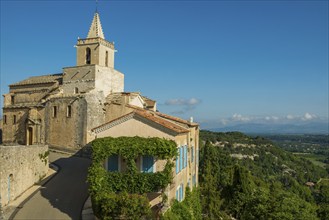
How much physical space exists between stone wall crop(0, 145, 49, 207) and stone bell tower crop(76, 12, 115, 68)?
1659cm

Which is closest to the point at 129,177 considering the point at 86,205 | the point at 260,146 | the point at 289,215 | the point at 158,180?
the point at 158,180

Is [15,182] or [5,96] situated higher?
[5,96]

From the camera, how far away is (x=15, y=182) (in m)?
21.9

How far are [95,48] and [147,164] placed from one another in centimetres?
2567

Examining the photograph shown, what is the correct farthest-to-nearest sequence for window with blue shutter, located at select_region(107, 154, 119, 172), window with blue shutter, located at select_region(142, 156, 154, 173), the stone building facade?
the stone building facade < window with blue shutter, located at select_region(107, 154, 119, 172) < window with blue shutter, located at select_region(142, 156, 154, 173)

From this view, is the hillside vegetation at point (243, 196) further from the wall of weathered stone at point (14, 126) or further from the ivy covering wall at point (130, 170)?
the wall of weathered stone at point (14, 126)

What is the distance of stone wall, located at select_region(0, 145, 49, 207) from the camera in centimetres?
2012

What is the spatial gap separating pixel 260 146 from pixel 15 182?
385ft

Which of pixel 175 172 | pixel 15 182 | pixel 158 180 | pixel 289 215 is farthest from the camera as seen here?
pixel 289 215

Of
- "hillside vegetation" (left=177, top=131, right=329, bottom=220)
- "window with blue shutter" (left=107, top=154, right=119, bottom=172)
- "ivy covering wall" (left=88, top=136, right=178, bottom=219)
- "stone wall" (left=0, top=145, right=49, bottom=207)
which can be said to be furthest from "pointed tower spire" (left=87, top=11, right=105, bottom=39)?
"ivy covering wall" (left=88, top=136, right=178, bottom=219)

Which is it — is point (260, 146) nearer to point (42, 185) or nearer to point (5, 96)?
point (5, 96)

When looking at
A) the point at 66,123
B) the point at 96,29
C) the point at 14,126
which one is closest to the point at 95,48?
the point at 96,29

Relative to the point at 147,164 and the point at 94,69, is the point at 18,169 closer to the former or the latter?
the point at 147,164

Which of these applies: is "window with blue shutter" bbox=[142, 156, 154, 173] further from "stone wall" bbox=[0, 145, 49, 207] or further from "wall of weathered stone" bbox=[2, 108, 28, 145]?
"wall of weathered stone" bbox=[2, 108, 28, 145]
